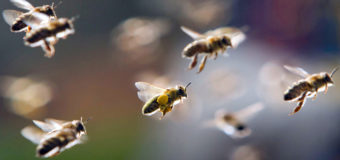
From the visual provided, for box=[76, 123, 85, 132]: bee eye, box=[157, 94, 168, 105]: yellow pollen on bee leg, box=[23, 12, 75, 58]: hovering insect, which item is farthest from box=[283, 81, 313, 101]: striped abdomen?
box=[23, 12, 75, 58]: hovering insect

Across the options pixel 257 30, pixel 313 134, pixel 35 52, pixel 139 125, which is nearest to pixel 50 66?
pixel 35 52

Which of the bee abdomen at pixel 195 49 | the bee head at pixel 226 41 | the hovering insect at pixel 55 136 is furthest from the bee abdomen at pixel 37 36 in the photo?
the bee head at pixel 226 41

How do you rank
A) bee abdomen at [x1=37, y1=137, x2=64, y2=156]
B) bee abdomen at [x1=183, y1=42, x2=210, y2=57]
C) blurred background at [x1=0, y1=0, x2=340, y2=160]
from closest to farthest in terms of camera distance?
bee abdomen at [x1=37, y1=137, x2=64, y2=156], bee abdomen at [x1=183, y1=42, x2=210, y2=57], blurred background at [x1=0, y1=0, x2=340, y2=160]

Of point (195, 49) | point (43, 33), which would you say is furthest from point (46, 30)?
point (195, 49)

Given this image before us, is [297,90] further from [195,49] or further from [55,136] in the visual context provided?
[55,136]

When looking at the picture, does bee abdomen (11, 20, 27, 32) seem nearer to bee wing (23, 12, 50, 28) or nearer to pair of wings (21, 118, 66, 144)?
bee wing (23, 12, 50, 28)

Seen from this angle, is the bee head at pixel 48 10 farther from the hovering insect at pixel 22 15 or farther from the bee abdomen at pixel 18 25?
the bee abdomen at pixel 18 25

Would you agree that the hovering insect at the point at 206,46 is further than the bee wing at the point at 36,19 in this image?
Yes
